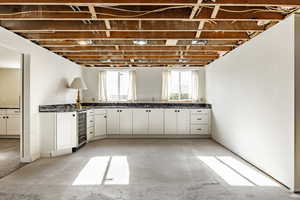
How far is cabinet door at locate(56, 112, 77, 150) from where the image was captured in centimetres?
445

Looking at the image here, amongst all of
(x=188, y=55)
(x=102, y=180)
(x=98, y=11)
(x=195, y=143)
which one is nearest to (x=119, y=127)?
(x=195, y=143)

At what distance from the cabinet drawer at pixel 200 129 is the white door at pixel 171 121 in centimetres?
54

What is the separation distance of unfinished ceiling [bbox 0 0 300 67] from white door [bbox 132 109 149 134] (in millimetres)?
2300

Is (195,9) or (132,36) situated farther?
(132,36)

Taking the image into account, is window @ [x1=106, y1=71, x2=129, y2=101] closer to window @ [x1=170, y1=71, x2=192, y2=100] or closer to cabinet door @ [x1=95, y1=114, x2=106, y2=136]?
cabinet door @ [x1=95, y1=114, x2=106, y2=136]

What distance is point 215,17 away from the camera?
2807mm

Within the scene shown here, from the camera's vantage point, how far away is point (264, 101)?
10.9ft

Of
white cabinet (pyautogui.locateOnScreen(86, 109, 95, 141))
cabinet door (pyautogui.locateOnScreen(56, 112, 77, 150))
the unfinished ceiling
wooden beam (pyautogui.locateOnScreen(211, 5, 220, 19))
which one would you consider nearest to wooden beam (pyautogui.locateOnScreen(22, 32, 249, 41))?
the unfinished ceiling

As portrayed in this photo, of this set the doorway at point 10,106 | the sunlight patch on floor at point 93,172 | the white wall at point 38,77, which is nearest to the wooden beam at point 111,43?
the white wall at point 38,77

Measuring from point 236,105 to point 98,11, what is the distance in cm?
321

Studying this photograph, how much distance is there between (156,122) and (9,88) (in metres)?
4.74

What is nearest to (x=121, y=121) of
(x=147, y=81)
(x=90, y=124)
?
(x=90, y=124)

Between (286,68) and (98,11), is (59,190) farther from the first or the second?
(286,68)

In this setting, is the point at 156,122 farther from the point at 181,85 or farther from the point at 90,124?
the point at 90,124
